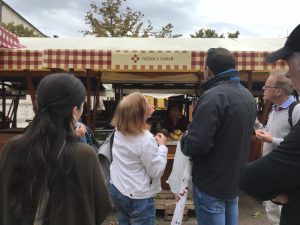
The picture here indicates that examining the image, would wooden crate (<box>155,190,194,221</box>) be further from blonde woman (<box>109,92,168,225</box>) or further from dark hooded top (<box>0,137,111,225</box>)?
dark hooded top (<box>0,137,111,225</box>)

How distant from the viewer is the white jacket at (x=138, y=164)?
10.2 ft

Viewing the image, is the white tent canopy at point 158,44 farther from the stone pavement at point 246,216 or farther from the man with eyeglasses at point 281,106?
the man with eyeglasses at point 281,106

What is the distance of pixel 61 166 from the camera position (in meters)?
1.65

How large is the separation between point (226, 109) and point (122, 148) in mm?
911

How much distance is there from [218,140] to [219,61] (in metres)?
0.56

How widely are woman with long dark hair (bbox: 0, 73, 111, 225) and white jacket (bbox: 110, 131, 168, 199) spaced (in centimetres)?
137

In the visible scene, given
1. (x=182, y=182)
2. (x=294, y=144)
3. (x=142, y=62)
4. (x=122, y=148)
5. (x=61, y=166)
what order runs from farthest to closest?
(x=142, y=62) < (x=122, y=148) < (x=182, y=182) < (x=61, y=166) < (x=294, y=144)

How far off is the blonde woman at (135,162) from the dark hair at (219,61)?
61 centimetres

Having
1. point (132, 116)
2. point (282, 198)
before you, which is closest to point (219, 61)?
point (132, 116)

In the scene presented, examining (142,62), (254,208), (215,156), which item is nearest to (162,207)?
(254,208)

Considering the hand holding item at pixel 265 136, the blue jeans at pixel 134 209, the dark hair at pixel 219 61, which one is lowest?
the blue jeans at pixel 134 209

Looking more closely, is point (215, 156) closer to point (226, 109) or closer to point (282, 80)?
point (226, 109)

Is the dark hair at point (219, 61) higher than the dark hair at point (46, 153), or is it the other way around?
the dark hair at point (219, 61)

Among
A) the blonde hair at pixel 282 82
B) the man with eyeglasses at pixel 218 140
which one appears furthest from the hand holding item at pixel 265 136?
the man with eyeglasses at pixel 218 140
